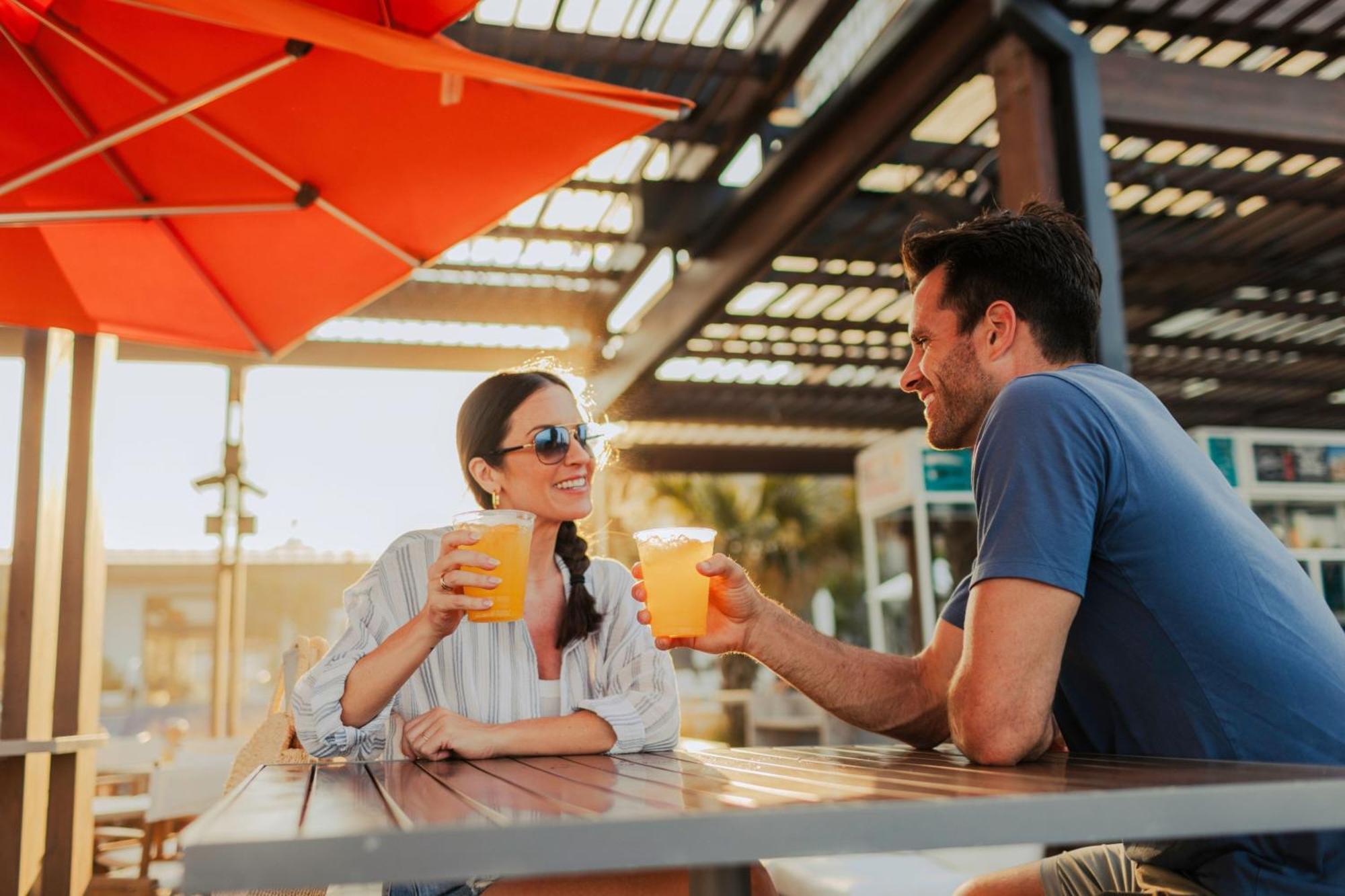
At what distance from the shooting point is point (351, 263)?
3.38m

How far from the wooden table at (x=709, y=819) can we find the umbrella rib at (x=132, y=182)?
2.34m

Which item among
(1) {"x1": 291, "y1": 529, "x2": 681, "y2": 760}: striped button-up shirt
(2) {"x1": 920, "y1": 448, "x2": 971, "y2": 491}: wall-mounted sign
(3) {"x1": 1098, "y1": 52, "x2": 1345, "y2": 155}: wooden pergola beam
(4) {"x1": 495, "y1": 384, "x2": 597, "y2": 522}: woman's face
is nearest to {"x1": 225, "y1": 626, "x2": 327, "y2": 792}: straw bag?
(1) {"x1": 291, "y1": 529, "x2": 681, "y2": 760}: striped button-up shirt

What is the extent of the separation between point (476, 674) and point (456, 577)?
0.57 metres

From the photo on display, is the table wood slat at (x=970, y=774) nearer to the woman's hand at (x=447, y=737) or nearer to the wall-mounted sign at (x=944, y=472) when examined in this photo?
the woman's hand at (x=447, y=737)

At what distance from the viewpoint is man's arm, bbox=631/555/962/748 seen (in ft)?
5.79

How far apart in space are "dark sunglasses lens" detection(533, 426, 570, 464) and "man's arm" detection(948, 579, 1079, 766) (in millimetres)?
1257

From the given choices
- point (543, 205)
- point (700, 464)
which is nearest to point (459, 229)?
point (543, 205)

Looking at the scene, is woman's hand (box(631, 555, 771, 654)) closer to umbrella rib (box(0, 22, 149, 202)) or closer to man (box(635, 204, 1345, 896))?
man (box(635, 204, 1345, 896))

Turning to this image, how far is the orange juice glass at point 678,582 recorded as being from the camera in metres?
1.71

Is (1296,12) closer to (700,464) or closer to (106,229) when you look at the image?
(106,229)

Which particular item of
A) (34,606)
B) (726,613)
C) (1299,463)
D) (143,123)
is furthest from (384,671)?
(1299,463)

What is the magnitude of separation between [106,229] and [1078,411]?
9.55ft

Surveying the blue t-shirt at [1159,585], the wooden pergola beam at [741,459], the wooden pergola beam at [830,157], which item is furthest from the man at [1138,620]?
the wooden pergola beam at [741,459]

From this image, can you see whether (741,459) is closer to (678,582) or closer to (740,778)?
(678,582)
